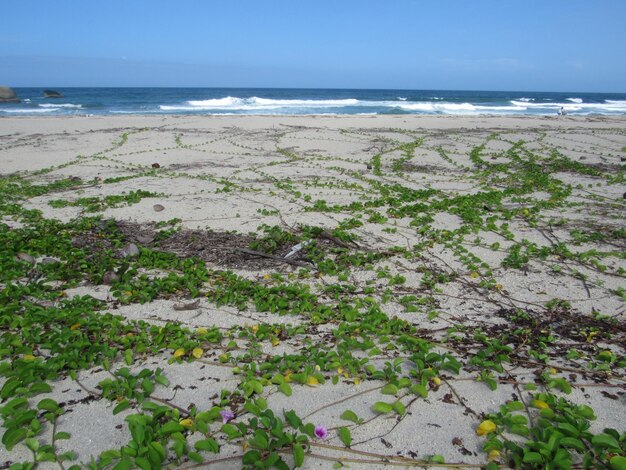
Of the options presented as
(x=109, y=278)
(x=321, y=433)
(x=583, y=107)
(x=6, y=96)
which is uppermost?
(x=583, y=107)

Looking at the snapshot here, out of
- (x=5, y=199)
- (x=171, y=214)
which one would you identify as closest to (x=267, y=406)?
(x=171, y=214)

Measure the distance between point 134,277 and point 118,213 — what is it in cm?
223

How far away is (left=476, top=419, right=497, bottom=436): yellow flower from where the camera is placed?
78.7 inches

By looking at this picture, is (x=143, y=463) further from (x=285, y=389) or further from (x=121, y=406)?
(x=285, y=389)

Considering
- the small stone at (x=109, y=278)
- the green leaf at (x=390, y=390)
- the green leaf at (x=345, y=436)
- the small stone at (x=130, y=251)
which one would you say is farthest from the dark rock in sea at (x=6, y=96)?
the green leaf at (x=345, y=436)

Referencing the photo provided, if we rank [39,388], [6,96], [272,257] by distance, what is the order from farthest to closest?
[6,96]
[272,257]
[39,388]

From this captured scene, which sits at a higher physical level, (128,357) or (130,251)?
(130,251)

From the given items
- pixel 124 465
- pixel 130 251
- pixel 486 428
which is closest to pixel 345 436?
pixel 486 428

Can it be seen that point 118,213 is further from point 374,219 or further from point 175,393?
point 175,393

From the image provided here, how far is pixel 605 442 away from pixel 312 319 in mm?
1774

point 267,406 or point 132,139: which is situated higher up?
point 132,139

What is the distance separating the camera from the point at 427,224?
17.2 ft

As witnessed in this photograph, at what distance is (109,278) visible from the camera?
11.9 feet

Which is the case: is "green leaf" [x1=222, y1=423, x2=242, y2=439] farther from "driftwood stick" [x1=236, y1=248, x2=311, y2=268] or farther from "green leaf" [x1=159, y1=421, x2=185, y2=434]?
"driftwood stick" [x1=236, y1=248, x2=311, y2=268]
